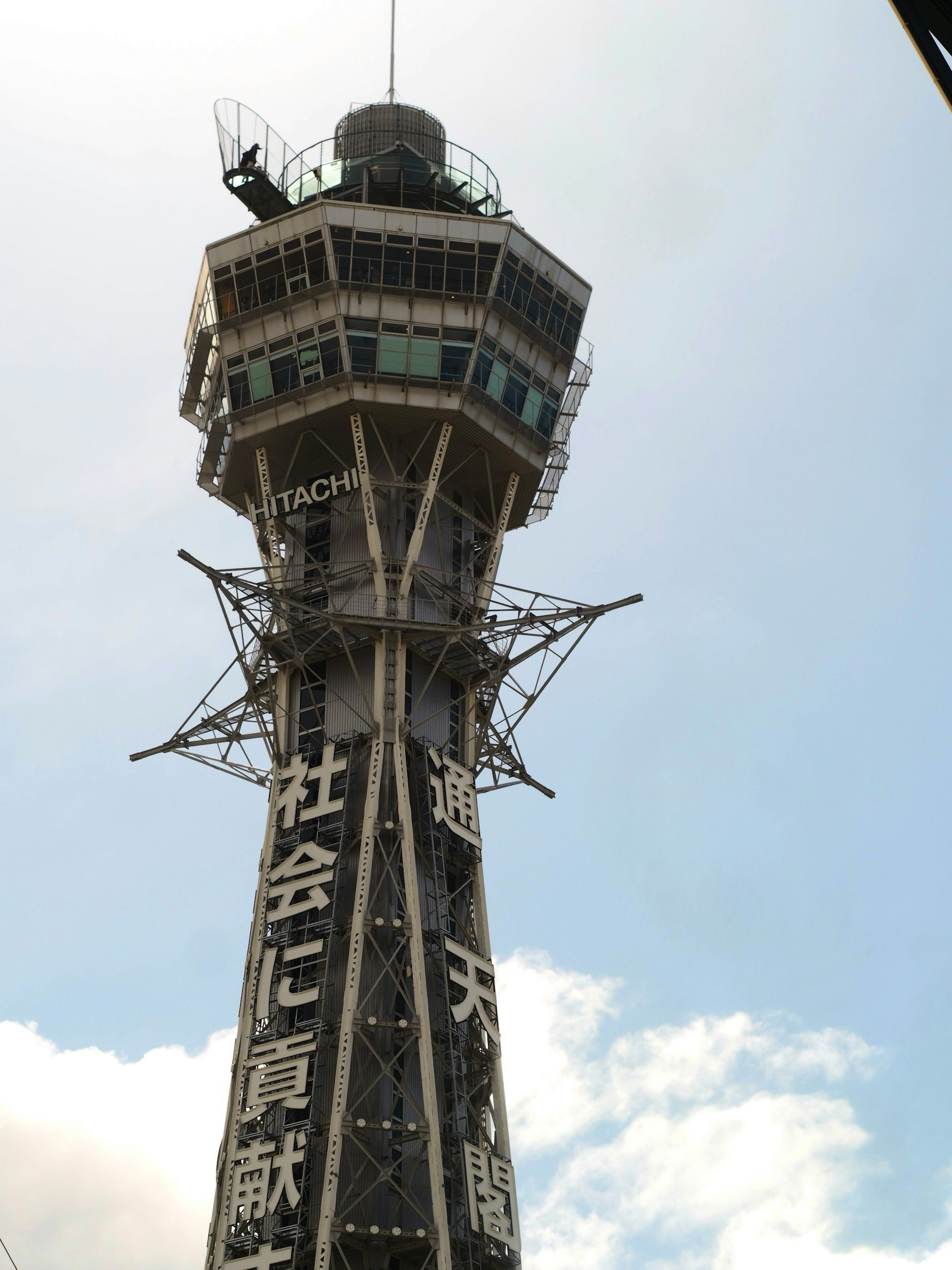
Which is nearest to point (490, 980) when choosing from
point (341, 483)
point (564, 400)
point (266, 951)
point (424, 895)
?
point (424, 895)

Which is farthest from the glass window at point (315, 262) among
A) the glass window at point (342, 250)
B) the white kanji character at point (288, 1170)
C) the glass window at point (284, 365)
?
the white kanji character at point (288, 1170)

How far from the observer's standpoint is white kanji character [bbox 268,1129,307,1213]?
62.9 m

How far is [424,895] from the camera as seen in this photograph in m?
72.0

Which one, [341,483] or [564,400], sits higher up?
[564,400]

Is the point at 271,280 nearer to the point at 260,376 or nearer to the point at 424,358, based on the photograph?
the point at 260,376

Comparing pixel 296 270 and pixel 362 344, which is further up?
pixel 296 270

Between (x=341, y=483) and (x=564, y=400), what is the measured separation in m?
13.6

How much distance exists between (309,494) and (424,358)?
8.69 m

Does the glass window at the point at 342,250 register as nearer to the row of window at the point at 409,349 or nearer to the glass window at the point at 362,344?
the glass window at the point at 362,344

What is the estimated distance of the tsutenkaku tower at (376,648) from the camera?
65125mm

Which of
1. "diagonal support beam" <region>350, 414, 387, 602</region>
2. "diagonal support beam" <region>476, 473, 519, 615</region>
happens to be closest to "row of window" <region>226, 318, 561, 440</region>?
"diagonal support beam" <region>350, 414, 387, 602</region>

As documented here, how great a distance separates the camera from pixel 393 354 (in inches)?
3115

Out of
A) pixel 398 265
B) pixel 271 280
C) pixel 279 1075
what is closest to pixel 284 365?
pixel 271 280

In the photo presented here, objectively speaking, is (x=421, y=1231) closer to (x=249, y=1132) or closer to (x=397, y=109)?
(x=249, y=1132)
